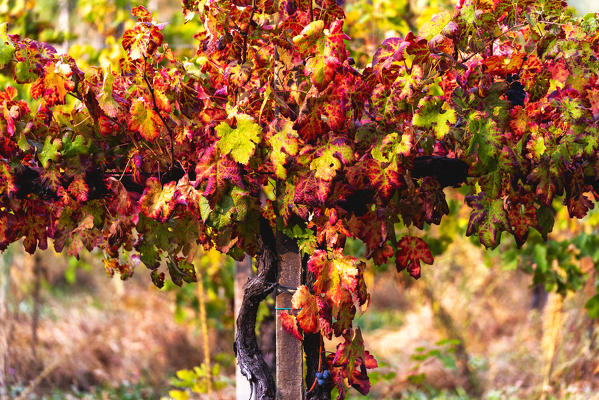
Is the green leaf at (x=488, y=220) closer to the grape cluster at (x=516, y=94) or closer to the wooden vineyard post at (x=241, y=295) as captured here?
the grape cluster at (x=516, y=94)

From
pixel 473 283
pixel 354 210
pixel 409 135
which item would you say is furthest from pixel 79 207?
pixel 473 283

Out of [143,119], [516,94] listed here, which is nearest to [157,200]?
[143,119]

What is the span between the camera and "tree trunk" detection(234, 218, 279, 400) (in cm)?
182

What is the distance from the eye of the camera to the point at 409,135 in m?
1.54

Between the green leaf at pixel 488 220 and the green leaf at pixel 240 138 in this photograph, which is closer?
the green leaf at pixel 240 138

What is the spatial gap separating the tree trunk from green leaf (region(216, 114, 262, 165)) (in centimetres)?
32

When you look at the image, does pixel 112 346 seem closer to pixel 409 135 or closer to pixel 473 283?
pixel 473 283

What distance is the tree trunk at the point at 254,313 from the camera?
5.98 ft

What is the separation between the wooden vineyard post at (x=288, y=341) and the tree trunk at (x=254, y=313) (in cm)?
3

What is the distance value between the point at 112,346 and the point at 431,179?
5.09 meters

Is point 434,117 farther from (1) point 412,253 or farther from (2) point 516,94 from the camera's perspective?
(1) point 412,253

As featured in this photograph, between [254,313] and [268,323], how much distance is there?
5.70 ft

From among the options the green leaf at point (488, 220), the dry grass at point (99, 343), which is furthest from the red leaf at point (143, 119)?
the dry grass at point (99, 343)

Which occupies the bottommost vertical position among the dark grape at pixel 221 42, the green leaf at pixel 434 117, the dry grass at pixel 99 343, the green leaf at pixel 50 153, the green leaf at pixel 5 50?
the green leaf at pixel 434 117
